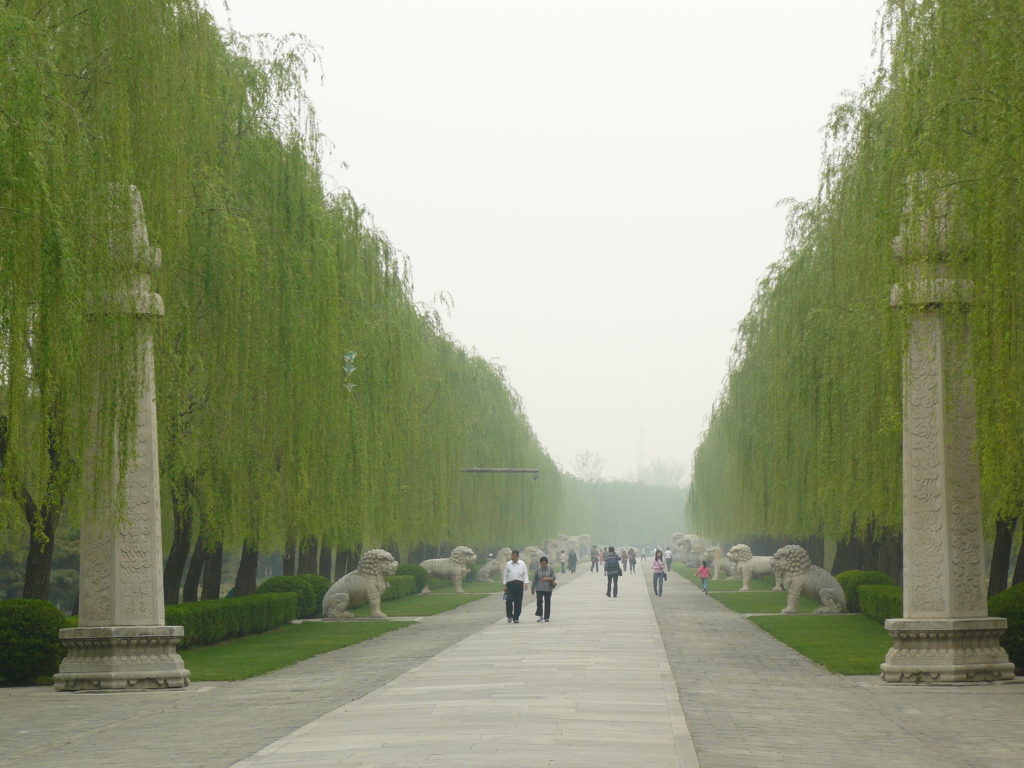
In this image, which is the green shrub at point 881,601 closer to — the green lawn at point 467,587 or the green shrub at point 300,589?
the green shrub at point 300,589

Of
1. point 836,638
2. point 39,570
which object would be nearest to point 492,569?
point 836,638

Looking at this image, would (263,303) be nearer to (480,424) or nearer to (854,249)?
(854,249)

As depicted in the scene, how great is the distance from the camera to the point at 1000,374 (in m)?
13.5

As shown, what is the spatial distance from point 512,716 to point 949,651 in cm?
648

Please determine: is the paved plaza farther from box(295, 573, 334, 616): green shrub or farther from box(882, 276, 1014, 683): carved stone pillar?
box(295, 573, 334, 616): green shrub

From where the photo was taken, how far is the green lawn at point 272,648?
19.5 meters

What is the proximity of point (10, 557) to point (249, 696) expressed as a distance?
3288 centimetres

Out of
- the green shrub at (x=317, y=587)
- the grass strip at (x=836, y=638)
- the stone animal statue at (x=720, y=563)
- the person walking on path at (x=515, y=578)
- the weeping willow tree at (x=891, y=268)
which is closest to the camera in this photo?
the weeping willow tree at (x=891, y=268)

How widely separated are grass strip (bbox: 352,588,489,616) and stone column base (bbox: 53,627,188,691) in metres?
18.7

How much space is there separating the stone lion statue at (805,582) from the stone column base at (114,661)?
19756 millimetres

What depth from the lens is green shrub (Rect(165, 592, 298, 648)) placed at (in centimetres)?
2258

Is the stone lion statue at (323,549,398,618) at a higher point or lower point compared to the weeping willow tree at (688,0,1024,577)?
lower

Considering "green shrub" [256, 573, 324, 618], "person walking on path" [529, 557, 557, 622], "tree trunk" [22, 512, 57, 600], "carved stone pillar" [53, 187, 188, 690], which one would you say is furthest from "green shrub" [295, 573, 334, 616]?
"carved stone pillar" [53, 187, 188, 690]

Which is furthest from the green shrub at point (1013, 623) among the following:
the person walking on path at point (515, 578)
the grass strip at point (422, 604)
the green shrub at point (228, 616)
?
the grass strip at point (422, 604)
